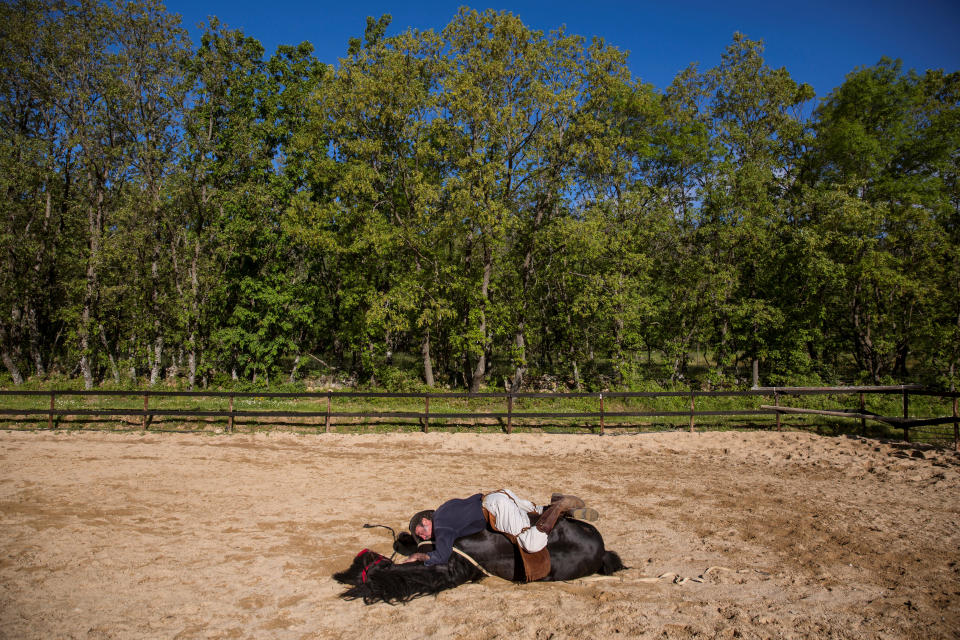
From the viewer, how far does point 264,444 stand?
432 inches

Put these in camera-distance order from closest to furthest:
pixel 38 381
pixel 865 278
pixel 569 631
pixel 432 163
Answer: pixel 569 631, pixel 865 278, pixel 38 381, pixel 432 163

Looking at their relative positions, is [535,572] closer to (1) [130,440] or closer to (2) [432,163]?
(1) [130,440]

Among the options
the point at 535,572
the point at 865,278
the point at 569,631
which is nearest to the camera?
the point at 569,631

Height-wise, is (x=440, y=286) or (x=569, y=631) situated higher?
(x=440, y=286)

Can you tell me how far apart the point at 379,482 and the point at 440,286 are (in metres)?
10.7

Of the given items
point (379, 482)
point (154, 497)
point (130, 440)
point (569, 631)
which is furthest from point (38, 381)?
point (569, 631)

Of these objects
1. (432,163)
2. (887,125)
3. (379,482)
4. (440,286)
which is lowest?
(379,482)

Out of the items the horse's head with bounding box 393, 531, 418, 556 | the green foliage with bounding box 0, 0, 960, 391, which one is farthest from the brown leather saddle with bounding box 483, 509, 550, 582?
the green foliage with bounding box 0, 0, 960, 391

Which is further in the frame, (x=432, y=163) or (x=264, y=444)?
(x=432, y=163)

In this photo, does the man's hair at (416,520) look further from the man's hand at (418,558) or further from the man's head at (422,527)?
the man's hand at (418,558)

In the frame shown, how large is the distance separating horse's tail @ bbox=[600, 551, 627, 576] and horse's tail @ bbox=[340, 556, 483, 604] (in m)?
1.42

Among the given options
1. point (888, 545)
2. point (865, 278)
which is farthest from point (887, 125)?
point (888, 545)

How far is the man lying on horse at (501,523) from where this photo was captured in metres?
4.45

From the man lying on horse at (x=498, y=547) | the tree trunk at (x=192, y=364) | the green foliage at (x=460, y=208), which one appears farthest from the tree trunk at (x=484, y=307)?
the man lying on horse at (x=498, y=547)
